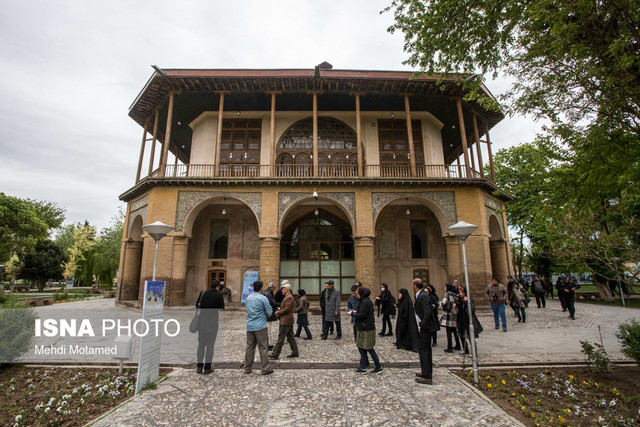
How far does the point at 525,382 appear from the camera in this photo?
17.1 ft

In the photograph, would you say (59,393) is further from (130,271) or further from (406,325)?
(130,271)

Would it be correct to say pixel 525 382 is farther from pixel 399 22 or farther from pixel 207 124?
pixel 207 124

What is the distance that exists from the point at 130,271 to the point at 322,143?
13.2m

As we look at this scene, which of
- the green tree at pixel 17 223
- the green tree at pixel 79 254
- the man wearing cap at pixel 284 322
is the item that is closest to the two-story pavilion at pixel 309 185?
the man wearing cap at pixel 284 322

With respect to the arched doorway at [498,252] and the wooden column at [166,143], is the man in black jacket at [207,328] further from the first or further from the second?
the arched doorway at [498,252]

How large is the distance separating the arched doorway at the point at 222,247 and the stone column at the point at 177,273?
2.18 meters

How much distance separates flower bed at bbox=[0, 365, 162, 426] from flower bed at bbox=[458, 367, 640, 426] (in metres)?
5.78

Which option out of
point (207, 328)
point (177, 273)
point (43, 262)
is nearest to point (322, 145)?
point (177, 273)

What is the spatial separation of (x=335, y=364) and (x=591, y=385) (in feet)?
14.0

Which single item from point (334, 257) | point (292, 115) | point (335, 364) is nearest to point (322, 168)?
point (292, 115)

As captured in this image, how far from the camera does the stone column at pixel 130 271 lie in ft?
56.3

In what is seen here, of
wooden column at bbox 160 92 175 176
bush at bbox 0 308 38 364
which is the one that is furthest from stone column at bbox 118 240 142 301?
bush at bbox 0 308 38 364

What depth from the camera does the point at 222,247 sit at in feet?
58.5

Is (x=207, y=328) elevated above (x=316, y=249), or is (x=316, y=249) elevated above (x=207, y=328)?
(x=316, y=249)
